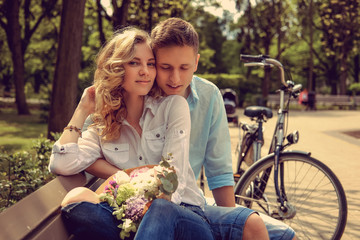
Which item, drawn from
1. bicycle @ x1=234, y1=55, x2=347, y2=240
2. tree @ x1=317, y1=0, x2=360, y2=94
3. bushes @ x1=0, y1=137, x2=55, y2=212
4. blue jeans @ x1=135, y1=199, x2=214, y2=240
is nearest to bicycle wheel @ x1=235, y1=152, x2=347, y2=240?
bicycle @ x1=234, y1=55, x2=347, y2=240

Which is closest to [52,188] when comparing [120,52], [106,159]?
[106,159]

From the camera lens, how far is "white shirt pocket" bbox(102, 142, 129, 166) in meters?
2.44

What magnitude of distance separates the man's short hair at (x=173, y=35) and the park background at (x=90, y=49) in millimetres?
694

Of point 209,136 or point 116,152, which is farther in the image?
point 209,136

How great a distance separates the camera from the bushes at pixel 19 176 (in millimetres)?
4141

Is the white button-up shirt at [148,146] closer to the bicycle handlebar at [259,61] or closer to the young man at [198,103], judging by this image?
the young man at [198,103]

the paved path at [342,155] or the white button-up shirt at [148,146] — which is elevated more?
the white button-up shirt at [148,146]

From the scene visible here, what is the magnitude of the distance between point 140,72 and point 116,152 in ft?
1.48

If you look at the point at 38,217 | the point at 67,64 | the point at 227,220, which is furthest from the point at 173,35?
the point at 67,64

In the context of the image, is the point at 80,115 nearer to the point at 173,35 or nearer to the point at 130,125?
the point at 130,125

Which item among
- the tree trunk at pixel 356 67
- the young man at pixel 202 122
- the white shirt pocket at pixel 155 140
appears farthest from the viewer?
the tree trunk at pixel 356 67

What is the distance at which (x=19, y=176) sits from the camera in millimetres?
4715

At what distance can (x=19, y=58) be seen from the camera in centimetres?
1861

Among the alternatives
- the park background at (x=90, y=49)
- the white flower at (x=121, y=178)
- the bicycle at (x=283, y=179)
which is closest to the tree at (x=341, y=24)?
the park background at (x=90, y=49)
